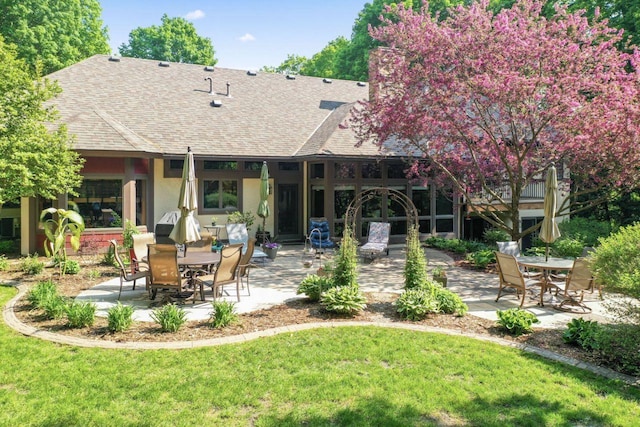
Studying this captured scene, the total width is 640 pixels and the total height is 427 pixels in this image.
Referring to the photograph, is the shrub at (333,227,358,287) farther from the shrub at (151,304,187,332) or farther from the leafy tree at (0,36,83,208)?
the leafy tree at (0,36,83,208)

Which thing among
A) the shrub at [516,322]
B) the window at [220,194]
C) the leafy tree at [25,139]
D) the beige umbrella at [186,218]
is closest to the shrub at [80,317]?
the beige umbrella at [186,218]

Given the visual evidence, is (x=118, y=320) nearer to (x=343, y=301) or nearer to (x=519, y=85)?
(x=343, y=301)

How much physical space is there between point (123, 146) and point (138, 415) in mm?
10518

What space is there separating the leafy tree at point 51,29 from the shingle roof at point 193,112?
6.92 metres

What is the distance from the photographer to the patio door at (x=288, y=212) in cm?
1723

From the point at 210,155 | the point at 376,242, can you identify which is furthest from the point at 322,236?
the point at 210,155

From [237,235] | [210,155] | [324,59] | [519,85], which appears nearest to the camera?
[519,85]

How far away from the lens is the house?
13352 mm

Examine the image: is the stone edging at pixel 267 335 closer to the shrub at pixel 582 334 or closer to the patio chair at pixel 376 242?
the shrub at pixel 582 334

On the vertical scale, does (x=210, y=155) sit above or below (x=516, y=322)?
above

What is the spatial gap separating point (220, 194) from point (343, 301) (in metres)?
10.1

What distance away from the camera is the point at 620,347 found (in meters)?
5.52

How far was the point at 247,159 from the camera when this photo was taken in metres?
15.7

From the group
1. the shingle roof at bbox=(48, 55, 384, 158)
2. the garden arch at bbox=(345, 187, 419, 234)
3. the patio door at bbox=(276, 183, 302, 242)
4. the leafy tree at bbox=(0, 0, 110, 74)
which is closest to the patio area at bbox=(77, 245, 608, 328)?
the garden arch at bbox=(345, 187, 419, 234)
